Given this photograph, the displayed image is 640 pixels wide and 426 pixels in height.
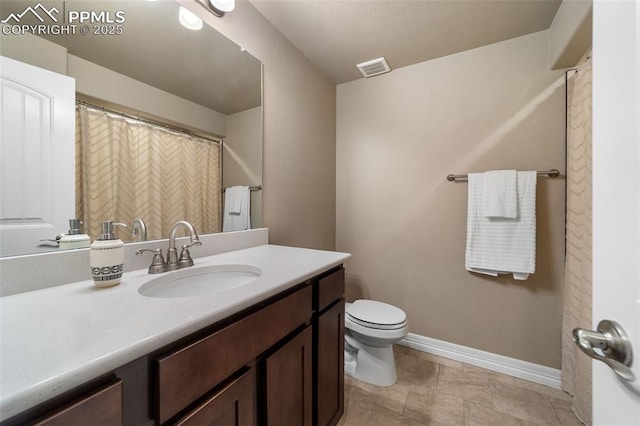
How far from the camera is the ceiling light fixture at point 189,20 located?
1157 millimetres

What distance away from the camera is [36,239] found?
757mm

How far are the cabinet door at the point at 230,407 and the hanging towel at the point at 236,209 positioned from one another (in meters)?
0.84

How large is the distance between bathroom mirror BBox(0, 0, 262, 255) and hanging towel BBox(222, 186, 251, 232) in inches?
1.6

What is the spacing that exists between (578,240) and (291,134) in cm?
187

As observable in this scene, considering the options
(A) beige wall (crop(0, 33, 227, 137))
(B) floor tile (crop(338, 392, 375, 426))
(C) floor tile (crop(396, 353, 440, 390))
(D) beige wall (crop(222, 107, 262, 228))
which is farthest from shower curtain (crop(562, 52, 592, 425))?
(A) beige wall (crop(0, 33, 227, 137))

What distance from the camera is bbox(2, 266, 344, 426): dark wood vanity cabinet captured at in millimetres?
459

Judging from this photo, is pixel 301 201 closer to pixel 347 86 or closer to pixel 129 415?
pixel 347 86

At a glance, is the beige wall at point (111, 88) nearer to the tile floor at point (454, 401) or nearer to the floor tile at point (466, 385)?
the tile floor at point (454, 401)

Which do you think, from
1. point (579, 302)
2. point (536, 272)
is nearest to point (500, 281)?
point (536, 272)

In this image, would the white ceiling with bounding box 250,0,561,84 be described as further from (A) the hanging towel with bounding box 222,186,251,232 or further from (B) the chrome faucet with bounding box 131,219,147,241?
(B) the chrome faucet with bounding box 131,219,147,241

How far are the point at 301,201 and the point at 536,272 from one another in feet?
5.61

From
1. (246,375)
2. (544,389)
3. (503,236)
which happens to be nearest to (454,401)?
(544,389)

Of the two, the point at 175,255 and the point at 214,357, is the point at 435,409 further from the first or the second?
the point at 175,255

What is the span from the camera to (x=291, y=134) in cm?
178
